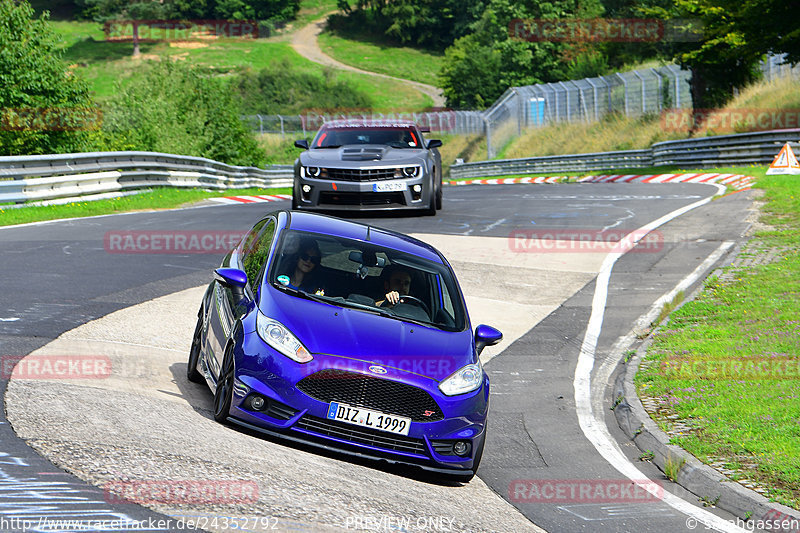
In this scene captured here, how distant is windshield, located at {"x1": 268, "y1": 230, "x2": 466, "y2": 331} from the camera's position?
753 centimetres

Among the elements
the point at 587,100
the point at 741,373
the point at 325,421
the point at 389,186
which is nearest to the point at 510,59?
the point at 587,100

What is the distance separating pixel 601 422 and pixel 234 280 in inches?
147

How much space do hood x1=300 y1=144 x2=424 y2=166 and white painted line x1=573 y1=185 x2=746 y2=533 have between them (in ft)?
14.2

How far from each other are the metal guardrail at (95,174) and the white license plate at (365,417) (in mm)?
15383

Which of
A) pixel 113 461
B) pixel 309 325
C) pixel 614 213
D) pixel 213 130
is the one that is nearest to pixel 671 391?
pixel 309 325

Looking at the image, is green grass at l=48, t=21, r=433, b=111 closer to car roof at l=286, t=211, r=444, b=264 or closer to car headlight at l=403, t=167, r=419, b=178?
car headlight at l=403, t=167, r=419, b=178

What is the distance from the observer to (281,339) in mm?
6723

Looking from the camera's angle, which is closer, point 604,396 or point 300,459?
point 300,459

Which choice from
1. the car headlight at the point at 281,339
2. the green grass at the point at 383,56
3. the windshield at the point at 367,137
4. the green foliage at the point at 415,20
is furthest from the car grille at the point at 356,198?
the green foliage at the point at 415,20

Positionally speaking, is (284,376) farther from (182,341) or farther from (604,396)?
(604,396)

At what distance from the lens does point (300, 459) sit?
6.45m

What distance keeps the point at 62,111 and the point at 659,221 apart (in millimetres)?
17603

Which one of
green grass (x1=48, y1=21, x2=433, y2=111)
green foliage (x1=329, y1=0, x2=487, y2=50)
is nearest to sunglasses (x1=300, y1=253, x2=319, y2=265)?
green grass (x1=48, y1=21, x2=433, y2=111)

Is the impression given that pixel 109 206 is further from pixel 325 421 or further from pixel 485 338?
pixel 325 421
